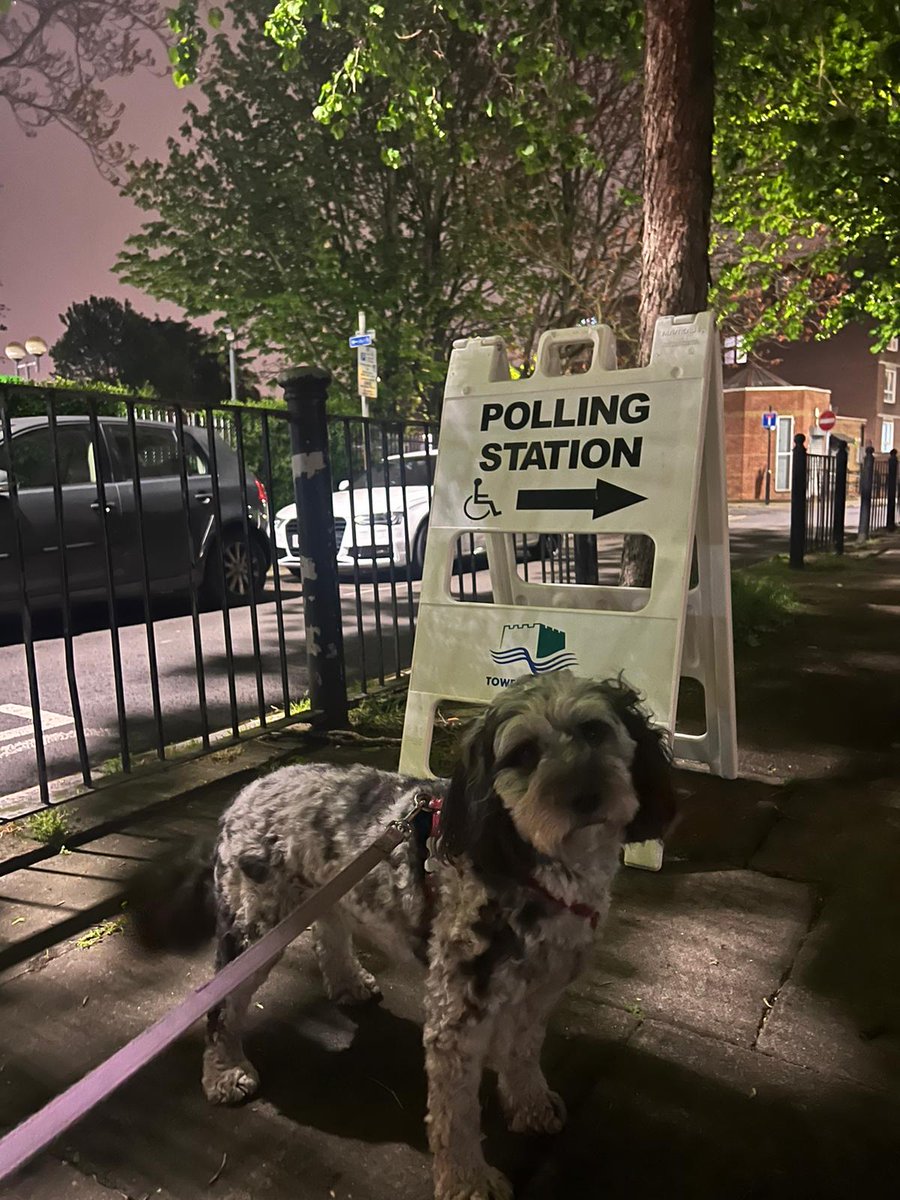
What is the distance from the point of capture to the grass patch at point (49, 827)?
11.3ft

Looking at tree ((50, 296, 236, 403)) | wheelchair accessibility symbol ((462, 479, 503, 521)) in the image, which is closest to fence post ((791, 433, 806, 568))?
wheelchair accessibility symbol ((462, 479, 503, 521))

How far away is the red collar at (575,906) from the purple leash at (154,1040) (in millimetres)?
330

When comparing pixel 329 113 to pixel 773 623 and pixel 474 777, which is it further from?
pixel 474 777

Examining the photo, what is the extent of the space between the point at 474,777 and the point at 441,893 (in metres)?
0.32

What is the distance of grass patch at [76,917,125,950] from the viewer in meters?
2.80

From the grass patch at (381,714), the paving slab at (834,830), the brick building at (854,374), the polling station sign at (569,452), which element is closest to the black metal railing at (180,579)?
the grass patch at (381,714)

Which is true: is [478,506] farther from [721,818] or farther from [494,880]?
[494,880]

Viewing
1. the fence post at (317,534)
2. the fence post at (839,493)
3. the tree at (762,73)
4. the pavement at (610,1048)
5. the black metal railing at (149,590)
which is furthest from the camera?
the fence post at (839,493)

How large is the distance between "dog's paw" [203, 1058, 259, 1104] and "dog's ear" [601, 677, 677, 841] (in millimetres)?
1158

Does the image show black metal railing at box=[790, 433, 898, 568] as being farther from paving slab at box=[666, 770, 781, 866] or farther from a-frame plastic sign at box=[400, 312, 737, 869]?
a-frame plastic sign at box=[400, 312, 737, 869]

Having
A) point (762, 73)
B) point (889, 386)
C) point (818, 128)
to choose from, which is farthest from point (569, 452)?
point (889, 386)

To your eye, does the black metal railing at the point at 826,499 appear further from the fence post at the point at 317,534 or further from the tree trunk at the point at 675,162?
the fence post at the point at 317,534

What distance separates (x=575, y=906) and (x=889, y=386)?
2003 inches

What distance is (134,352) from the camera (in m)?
59.1
